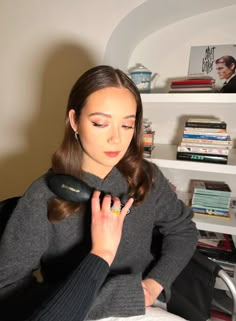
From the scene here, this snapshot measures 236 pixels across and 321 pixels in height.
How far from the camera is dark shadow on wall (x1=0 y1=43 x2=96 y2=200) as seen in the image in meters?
1.19

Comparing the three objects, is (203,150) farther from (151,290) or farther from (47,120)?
(47,120)

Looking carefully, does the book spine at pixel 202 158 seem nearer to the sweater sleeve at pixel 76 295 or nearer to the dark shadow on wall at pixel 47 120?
the dark shadow on wall at pixel 47 120

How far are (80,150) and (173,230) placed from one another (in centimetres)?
44

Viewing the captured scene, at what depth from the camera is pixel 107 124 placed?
654 mm

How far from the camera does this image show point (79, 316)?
473 mm

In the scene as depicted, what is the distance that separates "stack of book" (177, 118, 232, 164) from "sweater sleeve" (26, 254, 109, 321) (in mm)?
758

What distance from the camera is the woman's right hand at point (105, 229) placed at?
543 mm

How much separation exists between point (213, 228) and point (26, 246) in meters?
0.87

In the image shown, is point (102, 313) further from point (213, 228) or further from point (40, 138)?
point (40, 138)

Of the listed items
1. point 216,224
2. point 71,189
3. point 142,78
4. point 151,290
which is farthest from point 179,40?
point 151,290

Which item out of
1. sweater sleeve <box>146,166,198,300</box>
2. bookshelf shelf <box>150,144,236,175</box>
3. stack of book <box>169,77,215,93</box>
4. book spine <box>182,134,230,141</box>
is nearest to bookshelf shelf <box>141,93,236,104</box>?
stack of book <box>169,77,215,93</box>

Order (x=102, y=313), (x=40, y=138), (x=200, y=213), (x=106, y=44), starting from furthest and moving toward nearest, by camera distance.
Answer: (x=40, y=138)
(x=200, y=213)
(x=106, y=44)
(x=102, y=313)

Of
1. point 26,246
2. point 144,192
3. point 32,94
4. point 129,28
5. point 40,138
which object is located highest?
point 129,28

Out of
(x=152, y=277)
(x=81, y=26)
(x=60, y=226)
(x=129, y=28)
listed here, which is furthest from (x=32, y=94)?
(x=152, y=277)
